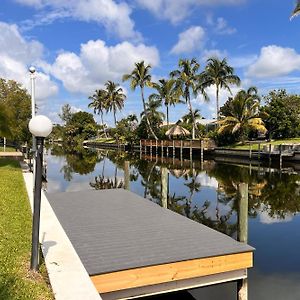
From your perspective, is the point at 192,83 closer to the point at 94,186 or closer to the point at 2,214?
the point at 94,186

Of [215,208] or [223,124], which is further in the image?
[223,124]

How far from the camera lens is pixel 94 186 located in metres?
26.3

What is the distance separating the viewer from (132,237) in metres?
8.56

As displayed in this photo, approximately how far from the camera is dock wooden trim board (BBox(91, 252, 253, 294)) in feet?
21.2

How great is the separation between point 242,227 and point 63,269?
4548mm

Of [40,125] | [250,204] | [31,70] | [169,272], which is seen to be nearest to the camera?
[40,125]

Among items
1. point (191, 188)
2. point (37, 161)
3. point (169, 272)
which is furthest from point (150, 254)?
point (191, 188)

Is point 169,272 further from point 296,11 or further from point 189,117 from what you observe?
point 189,117

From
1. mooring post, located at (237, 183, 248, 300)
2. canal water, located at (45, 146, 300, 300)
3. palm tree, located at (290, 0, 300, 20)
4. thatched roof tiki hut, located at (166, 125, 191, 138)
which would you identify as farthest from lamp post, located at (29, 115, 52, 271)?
thatched roof tiki hut, located at (166, 125, 191, 138)

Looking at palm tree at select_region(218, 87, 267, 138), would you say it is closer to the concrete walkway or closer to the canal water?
the canal water

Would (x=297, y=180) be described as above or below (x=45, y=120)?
below

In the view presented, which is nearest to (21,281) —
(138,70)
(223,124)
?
(223,124)

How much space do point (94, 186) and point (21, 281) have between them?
21.1m

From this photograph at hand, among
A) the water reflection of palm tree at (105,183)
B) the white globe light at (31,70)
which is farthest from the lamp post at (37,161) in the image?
the water reflection of palm tree at (105,183)
